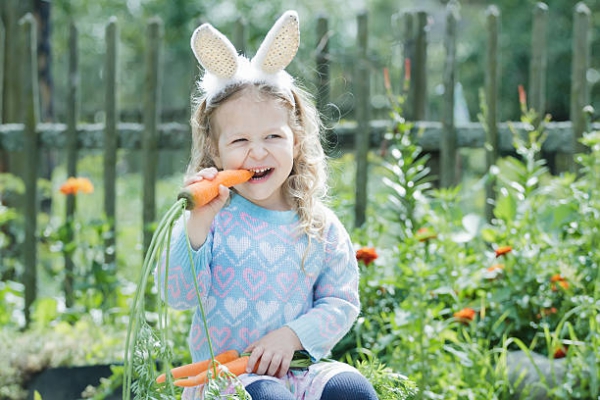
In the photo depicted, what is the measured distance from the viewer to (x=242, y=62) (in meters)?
2.04

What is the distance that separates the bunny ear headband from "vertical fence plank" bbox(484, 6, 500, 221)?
Answer: 1848mm

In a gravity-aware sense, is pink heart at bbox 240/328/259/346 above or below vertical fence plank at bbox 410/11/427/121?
below

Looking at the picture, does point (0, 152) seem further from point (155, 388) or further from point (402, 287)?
point (155, 388)

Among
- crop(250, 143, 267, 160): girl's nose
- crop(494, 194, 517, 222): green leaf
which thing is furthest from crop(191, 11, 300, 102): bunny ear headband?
crop(494, 194, 517, 222): green leaf

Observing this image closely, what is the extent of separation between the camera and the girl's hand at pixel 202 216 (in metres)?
1.86

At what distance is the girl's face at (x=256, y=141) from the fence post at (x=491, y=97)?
6.12ft

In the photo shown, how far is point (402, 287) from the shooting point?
2.78 meters

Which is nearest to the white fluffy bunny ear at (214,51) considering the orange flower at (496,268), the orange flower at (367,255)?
the orange flower at (367,255)

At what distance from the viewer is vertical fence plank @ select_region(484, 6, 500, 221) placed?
12.1 feet

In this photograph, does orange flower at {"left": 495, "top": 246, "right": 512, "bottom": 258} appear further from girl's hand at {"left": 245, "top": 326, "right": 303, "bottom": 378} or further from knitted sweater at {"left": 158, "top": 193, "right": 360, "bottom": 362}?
girl's hand at {"left": 245, "top": 326, "right": 303, "bottom": 378}

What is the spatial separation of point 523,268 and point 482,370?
48 cm

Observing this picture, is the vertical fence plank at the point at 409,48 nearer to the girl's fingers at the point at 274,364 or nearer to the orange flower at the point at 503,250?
the orange flower at the point at 503,250

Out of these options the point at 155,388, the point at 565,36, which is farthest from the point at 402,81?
the point at 565,36

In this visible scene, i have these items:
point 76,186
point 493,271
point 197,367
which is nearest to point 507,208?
point 493,271
